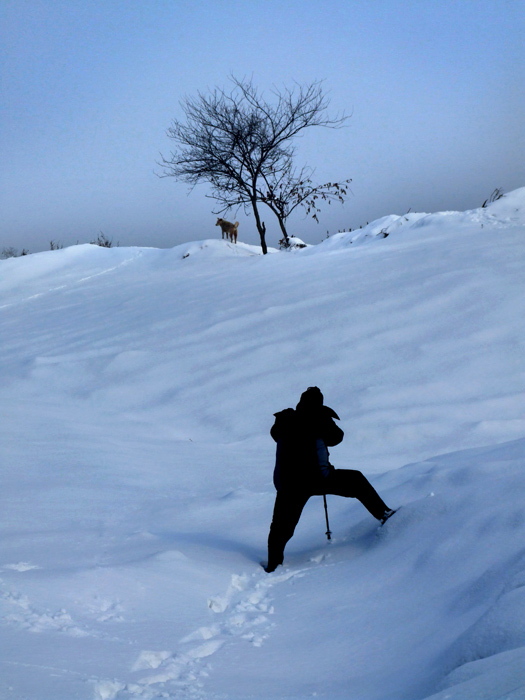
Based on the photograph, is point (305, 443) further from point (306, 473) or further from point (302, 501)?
point (302, 501)

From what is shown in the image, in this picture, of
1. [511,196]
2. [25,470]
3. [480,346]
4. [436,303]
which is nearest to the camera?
[25,470]

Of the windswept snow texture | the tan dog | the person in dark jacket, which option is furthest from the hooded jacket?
the tan dog

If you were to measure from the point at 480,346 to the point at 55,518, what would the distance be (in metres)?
5.40

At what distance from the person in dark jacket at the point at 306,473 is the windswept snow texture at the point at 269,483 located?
0.21 metres

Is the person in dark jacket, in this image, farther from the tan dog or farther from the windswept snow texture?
the tan dog

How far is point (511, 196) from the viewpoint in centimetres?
1333

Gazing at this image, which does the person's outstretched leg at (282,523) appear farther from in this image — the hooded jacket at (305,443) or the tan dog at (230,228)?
the tan dog at (230,228)

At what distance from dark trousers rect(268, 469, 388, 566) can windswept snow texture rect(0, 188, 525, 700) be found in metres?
0.15

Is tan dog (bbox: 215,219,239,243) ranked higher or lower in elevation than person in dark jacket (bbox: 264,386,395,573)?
higher

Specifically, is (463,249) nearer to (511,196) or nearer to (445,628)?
(511,196)

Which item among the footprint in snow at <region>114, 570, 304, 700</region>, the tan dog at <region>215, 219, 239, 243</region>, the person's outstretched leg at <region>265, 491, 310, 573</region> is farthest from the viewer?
the tan dog at <region>215, 219, 239, 243</region>

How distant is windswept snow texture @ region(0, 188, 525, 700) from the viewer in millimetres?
2604

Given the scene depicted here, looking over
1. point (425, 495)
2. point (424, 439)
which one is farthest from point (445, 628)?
point (424, 439)

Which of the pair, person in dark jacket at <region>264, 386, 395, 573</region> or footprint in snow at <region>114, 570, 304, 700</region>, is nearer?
footprint in snow at <region>114, 570, 304, 700</region>
